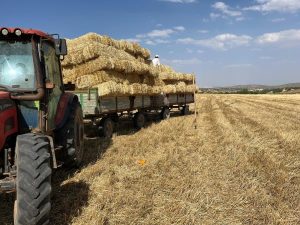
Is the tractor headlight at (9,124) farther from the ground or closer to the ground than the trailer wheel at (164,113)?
farther from the ground

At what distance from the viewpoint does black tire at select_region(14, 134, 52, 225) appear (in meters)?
4.27

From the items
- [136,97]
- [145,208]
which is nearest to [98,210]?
[145,208]

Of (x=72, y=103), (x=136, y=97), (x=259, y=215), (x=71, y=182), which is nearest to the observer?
(x=259, y=215)

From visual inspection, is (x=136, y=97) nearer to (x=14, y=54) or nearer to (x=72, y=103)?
(x=72, y=103)

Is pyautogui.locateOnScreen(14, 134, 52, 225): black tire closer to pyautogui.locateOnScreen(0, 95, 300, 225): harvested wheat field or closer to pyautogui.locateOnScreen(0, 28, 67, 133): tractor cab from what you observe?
pyautogui.locateOnScreen(0, 95, 300, 225): harvested wheat field

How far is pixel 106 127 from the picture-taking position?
11.6 meters

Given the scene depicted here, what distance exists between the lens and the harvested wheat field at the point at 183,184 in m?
5.02

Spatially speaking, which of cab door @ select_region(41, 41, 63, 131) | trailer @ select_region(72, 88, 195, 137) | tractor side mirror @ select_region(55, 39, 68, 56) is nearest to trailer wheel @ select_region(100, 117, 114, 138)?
trailer @ select_region(72, 88, 195, 137)

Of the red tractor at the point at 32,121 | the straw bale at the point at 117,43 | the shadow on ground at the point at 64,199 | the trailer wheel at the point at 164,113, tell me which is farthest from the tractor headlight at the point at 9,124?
the trailer wheel at the point at 164,113

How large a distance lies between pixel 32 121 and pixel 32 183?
4.83 ft

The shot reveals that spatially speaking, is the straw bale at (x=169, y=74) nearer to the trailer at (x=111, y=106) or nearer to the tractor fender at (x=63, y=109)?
the trailer at (x=111, y=106)

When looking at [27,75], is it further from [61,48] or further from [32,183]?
[32,183]

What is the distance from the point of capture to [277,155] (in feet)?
27.7

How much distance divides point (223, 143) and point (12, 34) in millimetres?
5929
